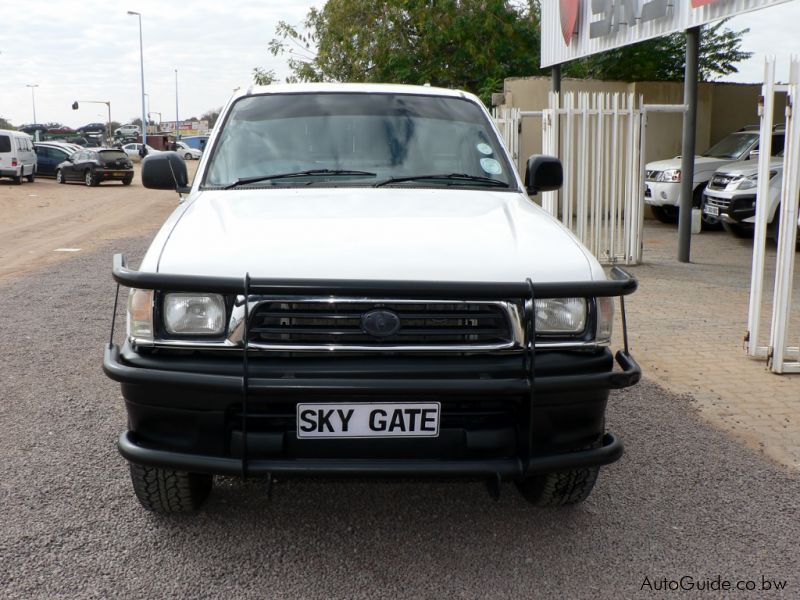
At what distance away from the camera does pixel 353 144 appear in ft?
15.2

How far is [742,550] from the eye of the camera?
354cm

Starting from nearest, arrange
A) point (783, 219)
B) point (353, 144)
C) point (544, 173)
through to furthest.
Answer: point (353, 144)
point (544, 173)
point (783, 219)

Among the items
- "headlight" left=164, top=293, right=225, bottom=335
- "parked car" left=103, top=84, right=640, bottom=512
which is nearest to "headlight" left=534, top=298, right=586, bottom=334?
"parked car" left=103, top=84, right=640, bottom=512

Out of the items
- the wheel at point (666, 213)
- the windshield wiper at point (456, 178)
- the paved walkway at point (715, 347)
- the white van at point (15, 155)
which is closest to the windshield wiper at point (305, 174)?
the windshield wiper at point (456, 178)

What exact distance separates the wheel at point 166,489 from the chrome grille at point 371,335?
804 millimetres

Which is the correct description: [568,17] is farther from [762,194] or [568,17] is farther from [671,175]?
[762,194]

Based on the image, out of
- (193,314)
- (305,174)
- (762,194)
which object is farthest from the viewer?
(762,194)

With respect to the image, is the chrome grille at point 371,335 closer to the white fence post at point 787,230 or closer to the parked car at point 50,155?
the white fence post at point 787,230

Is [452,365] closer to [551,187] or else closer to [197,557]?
[197,557]

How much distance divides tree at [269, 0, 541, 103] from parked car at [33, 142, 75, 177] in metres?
15.0

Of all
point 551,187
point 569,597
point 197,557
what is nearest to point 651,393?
point 551,187

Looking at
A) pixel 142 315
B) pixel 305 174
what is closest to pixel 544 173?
pixel 305 174

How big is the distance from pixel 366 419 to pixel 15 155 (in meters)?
32.3

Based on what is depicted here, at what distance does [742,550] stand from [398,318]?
67.4 inches
